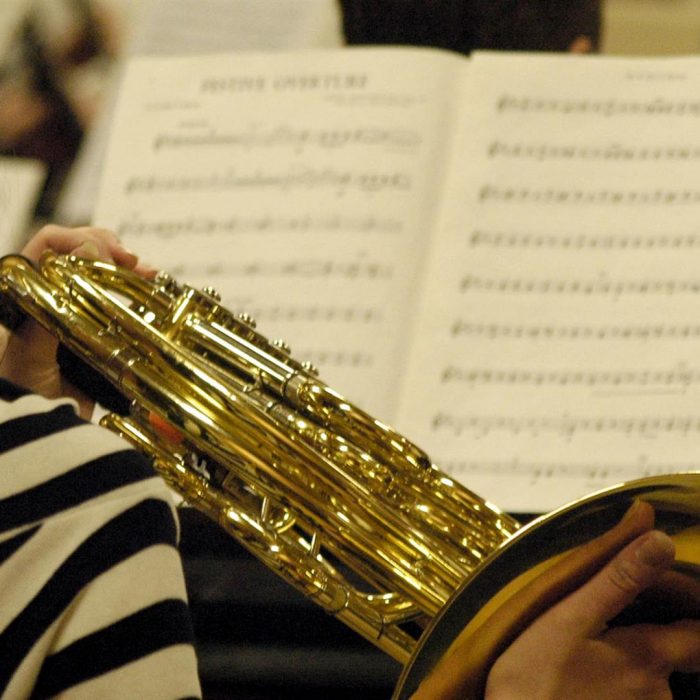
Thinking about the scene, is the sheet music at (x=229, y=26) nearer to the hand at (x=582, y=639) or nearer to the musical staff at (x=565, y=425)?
the musical staff at (x=565, y=425)

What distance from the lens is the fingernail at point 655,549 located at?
60 centimetres

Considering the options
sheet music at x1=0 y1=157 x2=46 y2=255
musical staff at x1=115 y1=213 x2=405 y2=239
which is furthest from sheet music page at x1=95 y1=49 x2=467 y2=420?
sheet music at x1=0 y1=157 x2=46 y2=255

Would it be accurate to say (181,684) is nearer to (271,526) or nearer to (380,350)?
(271,526)

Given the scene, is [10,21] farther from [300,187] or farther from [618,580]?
[618,580]

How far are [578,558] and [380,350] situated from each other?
407 millimetres

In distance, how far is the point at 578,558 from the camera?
0.61m

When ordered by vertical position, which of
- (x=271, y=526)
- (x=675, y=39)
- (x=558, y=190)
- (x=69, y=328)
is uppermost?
(x=675, y=39)

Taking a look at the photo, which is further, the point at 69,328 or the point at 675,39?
the point at 675,39

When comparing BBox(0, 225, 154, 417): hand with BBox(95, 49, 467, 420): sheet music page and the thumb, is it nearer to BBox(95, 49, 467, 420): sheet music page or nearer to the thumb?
BBox(95, 49, 467, 420): sheet music page

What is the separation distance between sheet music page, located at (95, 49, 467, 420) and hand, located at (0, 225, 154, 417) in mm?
175

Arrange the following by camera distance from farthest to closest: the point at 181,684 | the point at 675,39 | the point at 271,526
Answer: the point at 675,39, the point at 271,526, the point at 181,684

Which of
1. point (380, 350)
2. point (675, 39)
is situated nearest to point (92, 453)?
point (380, 350)

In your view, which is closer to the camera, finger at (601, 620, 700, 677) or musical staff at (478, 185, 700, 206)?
finger at (601, 620, 700, 677)

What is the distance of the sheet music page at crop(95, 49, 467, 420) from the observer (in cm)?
101
